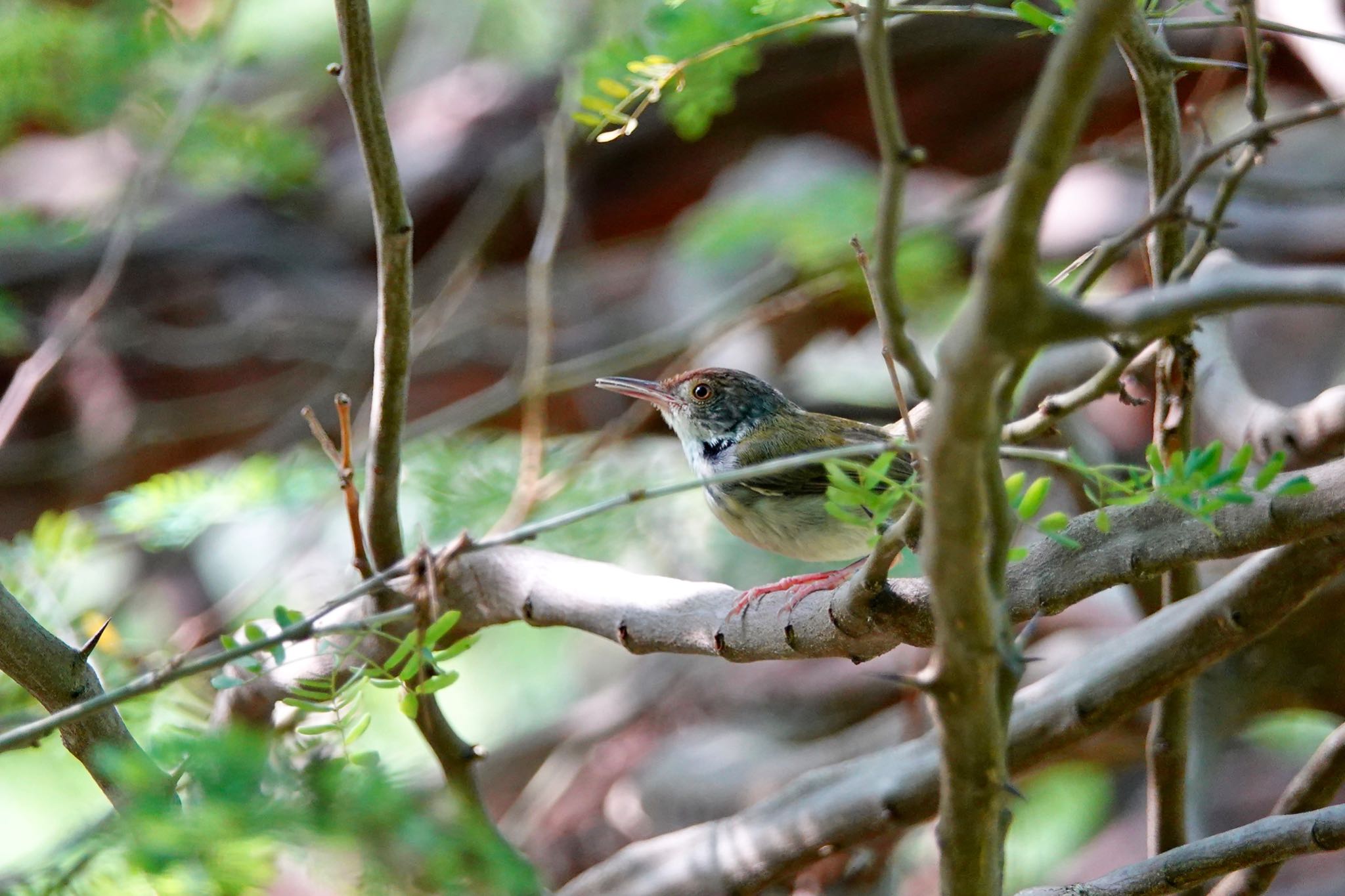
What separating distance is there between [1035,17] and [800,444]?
2184mm

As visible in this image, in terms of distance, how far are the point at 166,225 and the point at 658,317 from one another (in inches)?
114

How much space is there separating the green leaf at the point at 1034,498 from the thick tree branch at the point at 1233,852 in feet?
3.28

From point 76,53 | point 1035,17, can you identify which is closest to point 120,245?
point 76,53

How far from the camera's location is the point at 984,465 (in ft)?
3.76

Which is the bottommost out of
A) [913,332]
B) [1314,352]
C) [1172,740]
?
[1172,740]

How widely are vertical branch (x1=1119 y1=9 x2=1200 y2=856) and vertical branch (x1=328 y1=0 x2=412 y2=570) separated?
1.33 meters

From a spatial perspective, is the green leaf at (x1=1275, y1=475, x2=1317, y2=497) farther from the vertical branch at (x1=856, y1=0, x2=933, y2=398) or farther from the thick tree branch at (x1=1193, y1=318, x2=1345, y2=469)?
the thick tree branch at (x1=1193, y1=318, x2=1345, y2=469)

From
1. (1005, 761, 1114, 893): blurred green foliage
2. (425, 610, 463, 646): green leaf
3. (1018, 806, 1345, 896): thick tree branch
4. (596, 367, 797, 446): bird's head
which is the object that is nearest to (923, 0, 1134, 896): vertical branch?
(425, 610, 463, 646): green leaf

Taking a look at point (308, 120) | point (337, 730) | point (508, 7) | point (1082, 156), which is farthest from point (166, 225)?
point (337, 730)

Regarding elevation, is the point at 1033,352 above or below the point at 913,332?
below

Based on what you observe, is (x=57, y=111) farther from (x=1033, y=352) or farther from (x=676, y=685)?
(x=1033, y=352)

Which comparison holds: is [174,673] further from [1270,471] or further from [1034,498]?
[1270,471]

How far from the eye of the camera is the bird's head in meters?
4.40

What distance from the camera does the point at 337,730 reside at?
190 cm
